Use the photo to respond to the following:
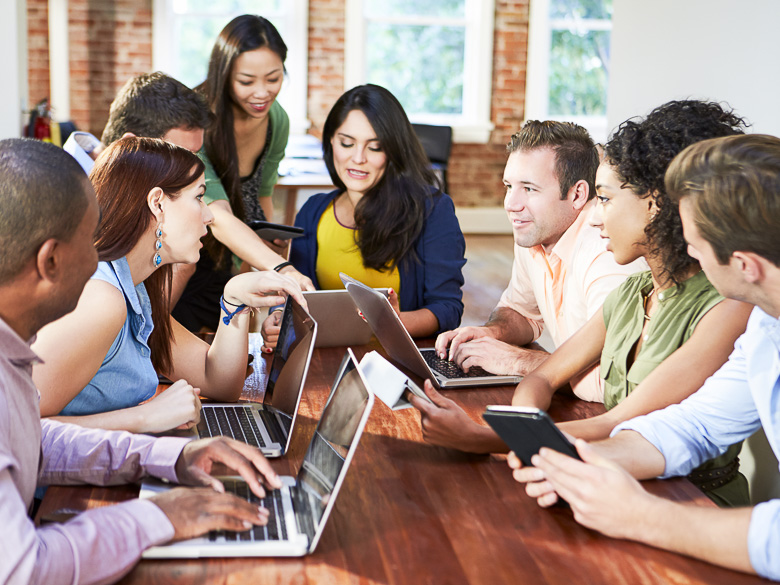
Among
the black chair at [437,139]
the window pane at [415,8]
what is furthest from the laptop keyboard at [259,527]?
the window pane at [415,8]

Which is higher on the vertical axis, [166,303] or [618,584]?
[166,303]

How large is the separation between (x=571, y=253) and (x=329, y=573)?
133 centimetres

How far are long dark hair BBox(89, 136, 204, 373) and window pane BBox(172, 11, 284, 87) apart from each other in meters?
5.80

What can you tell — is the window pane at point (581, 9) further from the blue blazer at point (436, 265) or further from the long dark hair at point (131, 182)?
the long dark hair at point (131, 182)

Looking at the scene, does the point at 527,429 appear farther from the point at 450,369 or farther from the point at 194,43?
the point at 194,43

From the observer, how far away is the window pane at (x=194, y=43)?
23.3 feet

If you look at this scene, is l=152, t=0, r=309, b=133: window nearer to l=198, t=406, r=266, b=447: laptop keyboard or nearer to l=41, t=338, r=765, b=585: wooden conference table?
l=198, t=406, r=266, b=447: laptop keyboard

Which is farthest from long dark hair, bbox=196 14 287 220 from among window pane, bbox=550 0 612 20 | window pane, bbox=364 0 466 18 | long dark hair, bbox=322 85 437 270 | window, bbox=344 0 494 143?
window pane, bbox=550 0 612 20

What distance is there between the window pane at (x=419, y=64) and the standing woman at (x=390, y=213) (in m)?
5.01

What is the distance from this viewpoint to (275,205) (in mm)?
5480

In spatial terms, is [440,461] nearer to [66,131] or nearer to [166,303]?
[166,303]

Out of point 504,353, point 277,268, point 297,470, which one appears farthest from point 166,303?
point 504,353

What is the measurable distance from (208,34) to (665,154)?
6.29 metres

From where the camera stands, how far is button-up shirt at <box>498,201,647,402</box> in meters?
1.98
